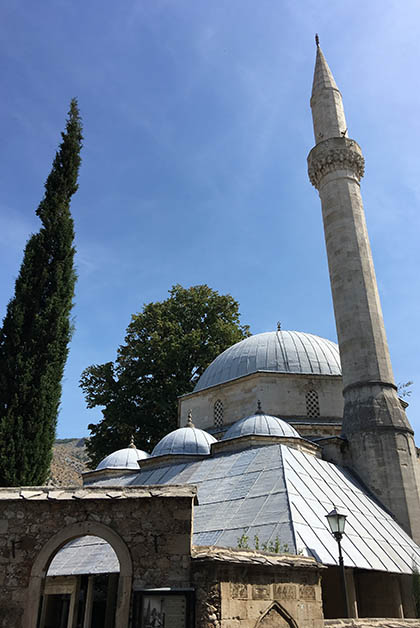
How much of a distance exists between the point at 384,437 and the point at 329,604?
18.7ft

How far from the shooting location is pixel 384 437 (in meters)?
15.1

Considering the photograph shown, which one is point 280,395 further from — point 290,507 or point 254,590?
point 254,590

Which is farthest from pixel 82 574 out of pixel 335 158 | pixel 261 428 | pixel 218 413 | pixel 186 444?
pixel 335 158

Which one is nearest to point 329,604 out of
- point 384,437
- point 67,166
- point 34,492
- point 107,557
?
point 107,557

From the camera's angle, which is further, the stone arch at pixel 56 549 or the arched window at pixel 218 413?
the arched window at pixel 218 413

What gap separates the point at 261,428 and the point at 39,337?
6.44 meters

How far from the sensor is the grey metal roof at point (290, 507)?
9.53 metres

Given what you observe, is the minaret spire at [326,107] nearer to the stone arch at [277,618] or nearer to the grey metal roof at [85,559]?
the grey metal roof at [85,559]

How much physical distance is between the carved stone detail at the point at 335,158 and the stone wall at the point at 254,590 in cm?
1564

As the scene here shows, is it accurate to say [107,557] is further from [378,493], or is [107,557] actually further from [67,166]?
[67,166]

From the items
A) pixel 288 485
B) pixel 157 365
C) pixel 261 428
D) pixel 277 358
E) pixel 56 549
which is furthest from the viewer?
pixel 157 365

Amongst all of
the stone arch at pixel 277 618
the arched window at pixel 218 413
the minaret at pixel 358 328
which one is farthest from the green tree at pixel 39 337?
the minaret at pixel 358 328

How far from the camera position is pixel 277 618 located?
22.1 ft

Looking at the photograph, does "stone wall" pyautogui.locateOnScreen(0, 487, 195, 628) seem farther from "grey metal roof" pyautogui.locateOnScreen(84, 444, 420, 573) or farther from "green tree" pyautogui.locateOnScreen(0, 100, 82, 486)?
"green tree" pyautogui.locateOnScreen(0, 100, 82, 486)
